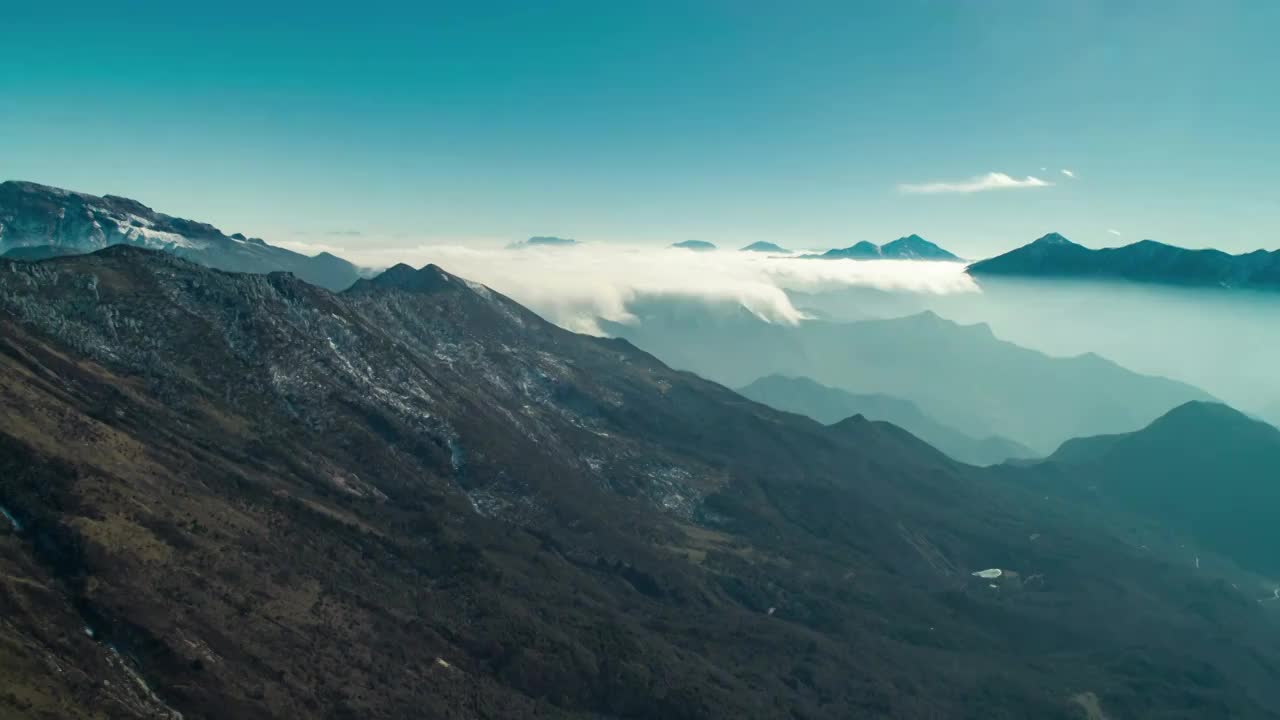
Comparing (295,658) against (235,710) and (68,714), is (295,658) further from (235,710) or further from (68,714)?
(68,714)

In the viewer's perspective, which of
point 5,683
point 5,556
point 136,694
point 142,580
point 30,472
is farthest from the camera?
point 30,472

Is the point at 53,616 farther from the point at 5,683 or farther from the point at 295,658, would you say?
the point at 295,658

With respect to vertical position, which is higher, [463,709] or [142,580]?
[142,580]

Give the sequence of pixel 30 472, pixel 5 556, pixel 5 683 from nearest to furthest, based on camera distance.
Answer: pixel 5 683 < pixel 5 556 < pixel 30 472

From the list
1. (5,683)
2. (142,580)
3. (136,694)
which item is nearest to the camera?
(5,683)

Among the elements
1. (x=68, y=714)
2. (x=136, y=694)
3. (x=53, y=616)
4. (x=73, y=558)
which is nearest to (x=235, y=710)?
(x=136, y=694)

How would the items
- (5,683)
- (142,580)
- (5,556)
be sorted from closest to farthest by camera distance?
(5,683)
(5,556)
(142,580)

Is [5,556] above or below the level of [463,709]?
above

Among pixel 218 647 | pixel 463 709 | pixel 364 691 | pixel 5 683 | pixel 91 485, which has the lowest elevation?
pixel 463 709

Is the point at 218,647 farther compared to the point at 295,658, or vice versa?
the point at 295,658

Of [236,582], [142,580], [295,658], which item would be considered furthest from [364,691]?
[142,580]
